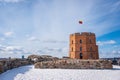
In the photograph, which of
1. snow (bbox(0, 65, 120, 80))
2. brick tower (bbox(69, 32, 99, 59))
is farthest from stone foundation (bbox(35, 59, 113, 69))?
brick tower (bbox(69, 32, 99, 59))

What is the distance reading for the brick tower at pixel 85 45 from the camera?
189ft

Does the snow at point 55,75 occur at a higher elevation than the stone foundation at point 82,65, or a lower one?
lower

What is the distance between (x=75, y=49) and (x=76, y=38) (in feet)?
11.0

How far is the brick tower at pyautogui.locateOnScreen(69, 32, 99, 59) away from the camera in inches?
2274

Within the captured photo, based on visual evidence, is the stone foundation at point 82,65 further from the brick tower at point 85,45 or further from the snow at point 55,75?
the brick tower at point 85,45

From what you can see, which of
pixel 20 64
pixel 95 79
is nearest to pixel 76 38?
pixel 20 64

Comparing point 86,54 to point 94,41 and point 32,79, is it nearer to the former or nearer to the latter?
point 94,41

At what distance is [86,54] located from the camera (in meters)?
57.9

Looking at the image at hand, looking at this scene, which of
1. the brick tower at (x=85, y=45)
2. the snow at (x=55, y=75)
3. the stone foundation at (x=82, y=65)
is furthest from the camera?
the brick tower at (x=85, y=45)

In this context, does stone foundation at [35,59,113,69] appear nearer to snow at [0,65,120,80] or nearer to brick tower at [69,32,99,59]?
snow at [0,65,120,80]

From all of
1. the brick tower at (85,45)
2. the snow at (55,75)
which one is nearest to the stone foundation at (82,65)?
the snow at (55,75)

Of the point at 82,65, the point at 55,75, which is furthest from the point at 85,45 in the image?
the point at 55,75

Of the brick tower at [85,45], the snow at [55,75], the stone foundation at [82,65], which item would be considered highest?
the brick tower at [85,45]

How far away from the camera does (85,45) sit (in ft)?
190
